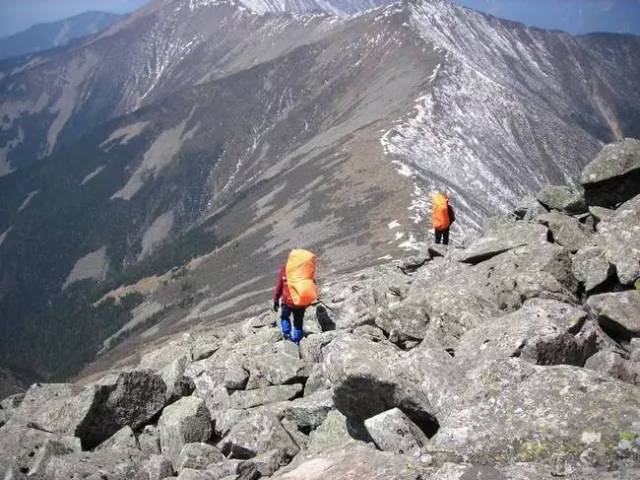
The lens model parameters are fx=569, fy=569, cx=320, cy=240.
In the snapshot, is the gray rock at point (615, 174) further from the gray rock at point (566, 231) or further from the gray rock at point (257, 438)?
the gray rock at point (257, 438)

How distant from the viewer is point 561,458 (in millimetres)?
9078

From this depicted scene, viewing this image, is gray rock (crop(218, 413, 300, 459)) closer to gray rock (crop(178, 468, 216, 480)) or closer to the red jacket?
gray rock (crop(178, 468, 216, 480))

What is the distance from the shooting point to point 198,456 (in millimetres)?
14898

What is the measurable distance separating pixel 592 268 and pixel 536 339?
218 inches

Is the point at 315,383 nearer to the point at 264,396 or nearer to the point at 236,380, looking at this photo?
the point at 264,396

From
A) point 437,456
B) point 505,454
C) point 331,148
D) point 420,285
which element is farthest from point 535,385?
point 331,148

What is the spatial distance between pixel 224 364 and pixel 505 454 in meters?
13.2

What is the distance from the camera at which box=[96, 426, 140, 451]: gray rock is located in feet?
57.2

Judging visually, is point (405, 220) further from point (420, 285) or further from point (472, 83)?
point (472, 83)

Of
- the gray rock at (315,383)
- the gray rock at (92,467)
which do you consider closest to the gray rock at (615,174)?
the gray rock at (315,383)

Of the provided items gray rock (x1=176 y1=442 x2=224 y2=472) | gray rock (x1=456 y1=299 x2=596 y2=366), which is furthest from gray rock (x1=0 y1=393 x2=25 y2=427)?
gray rock (x1=456 y1=299 x2=596 y2=366)

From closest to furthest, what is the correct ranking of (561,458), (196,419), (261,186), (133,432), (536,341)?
(561,458) → (536,341) → (196,419) → (133,432) → (261,186)

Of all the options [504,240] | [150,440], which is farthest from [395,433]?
[504,240]

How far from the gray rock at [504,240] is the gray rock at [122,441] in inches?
502
